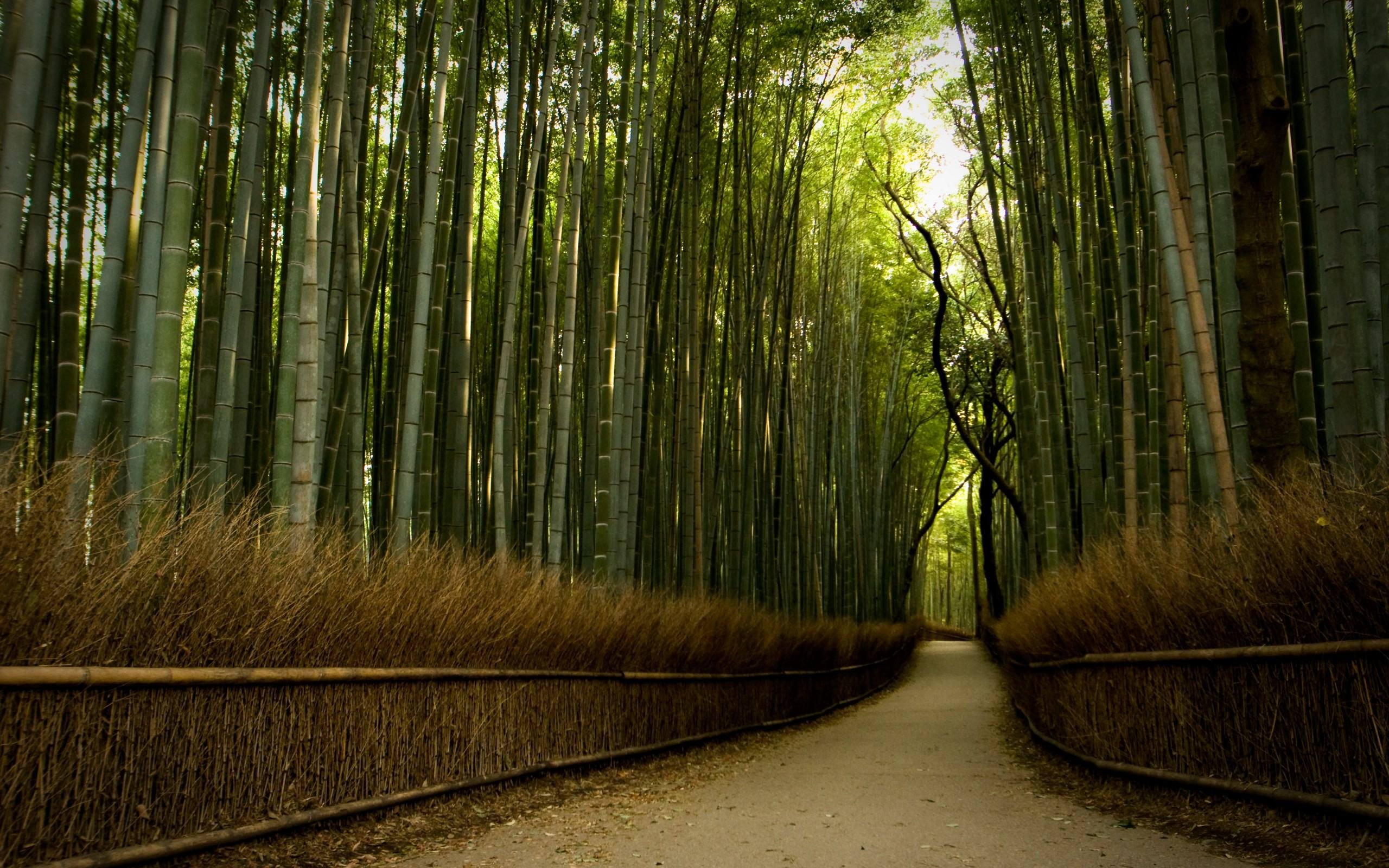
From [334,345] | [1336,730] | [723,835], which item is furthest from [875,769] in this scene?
[334,345]

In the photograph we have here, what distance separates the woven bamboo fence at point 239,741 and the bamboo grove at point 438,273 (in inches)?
15.5

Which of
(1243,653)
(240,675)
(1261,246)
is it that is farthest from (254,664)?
(1261,246)

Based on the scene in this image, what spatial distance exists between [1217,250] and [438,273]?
10.7ft

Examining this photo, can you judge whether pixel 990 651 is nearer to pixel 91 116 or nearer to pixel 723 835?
pixel 723 835

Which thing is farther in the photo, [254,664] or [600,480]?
[600,480]

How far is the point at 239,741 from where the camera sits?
256 cm

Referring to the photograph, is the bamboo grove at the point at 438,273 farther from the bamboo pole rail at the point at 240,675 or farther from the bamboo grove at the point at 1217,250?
the bamboo grove at the point at 1217,250

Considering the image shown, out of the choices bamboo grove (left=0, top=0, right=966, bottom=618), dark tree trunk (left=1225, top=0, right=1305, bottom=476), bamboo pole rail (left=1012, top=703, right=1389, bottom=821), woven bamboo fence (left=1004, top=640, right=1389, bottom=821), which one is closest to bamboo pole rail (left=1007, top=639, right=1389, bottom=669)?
woven bamboo fence (left=1004, top=640, right=1389, bottom=821)

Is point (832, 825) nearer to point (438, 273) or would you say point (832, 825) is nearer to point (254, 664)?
point (254, 664)

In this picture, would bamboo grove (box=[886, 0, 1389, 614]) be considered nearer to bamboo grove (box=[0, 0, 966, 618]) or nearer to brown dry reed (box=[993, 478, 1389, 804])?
brown dry reed (box=[993, 478, 1389, 804])

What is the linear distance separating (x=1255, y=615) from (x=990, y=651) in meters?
13.7

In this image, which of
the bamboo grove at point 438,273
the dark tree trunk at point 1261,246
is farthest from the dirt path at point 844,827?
the dark tree trunk at point 1261,246

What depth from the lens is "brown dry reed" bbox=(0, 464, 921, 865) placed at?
200 centimetres

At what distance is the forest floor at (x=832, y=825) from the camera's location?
2.63m
